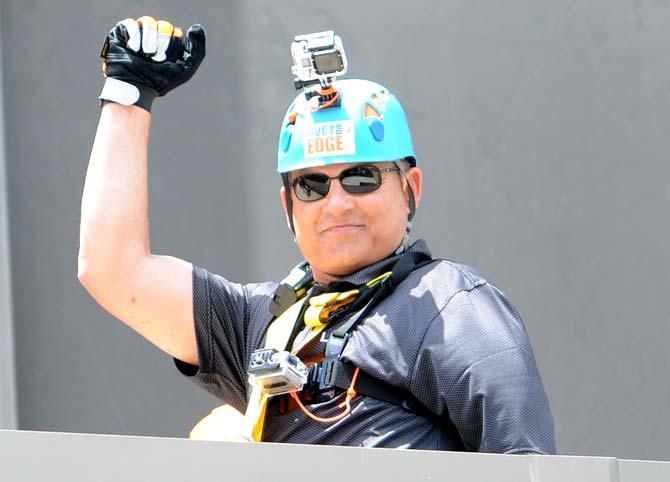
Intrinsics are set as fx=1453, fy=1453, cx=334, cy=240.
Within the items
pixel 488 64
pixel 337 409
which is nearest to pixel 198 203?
pixel 488 64

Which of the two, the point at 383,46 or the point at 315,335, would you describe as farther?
the point at 383,46

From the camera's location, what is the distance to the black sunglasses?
302 centimetres

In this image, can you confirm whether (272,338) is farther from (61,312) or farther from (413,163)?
(61,312)

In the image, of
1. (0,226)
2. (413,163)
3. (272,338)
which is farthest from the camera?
(0,226)

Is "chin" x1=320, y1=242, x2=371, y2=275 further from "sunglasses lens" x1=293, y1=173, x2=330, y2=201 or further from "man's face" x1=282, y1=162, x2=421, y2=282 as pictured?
"sunglasses lens" x1=293, y1=173, x2=330, y2=201

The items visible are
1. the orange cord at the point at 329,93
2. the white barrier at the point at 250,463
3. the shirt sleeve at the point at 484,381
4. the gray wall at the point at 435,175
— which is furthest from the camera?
the gray wall at the point at 435,175

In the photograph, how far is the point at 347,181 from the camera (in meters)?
3.01

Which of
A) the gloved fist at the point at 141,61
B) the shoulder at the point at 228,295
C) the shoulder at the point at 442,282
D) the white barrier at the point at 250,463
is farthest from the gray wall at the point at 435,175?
the white barrier at the point at 250,463

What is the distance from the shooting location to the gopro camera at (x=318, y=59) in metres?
3.02

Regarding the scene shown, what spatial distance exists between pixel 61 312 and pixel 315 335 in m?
2.22

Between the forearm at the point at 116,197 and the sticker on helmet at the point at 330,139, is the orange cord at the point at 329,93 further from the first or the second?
the forearm at the point at 116,197

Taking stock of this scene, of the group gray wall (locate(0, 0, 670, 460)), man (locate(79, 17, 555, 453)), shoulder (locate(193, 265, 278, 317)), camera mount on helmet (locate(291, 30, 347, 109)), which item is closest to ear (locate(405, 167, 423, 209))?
man (locate(79, 17, 555, 453))

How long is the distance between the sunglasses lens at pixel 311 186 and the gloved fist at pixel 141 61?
1.15 ft

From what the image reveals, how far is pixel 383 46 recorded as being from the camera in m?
5.06
